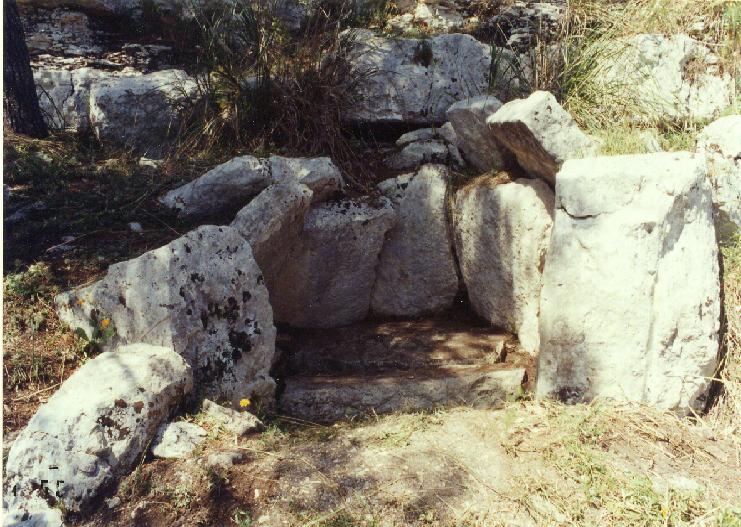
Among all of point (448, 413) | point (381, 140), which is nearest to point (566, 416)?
point (448, 413)

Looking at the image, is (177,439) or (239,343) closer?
(177,439)

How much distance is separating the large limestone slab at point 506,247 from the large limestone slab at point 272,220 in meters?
1.17

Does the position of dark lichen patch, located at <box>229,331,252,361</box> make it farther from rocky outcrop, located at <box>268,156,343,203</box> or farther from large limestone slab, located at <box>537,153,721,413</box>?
large limestone slab, located at <box>537,153,721,413</box>

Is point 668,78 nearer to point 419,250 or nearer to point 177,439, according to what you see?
point 419,250

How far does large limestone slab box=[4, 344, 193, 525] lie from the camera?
8.29 ft

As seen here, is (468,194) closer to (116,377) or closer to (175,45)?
(116,377)

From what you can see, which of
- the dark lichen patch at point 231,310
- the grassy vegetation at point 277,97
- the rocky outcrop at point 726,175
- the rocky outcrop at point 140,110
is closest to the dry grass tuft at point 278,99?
the grassy vegetation at point 277,97

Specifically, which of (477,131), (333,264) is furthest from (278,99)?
(477,131)

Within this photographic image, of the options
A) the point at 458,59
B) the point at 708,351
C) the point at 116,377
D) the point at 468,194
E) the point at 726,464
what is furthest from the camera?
the point at 458,59

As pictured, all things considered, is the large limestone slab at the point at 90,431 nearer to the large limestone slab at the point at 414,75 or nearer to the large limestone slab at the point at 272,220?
the large limestone slab at the point at 272,220

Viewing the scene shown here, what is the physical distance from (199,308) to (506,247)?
205cm

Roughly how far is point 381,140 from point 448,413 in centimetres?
270

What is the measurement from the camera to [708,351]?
11.4ft

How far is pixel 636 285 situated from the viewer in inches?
133
